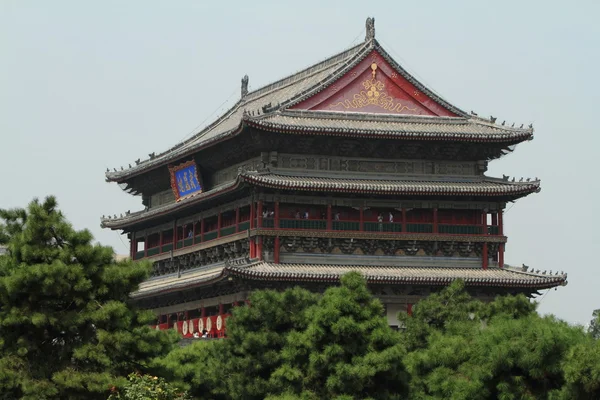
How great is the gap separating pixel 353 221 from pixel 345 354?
62.0ft

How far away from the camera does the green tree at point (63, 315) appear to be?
1435 inches

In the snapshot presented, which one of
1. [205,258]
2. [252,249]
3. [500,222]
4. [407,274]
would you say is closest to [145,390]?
[252,249]

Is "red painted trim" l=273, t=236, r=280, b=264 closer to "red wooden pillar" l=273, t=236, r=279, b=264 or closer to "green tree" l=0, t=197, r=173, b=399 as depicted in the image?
"red wooden pillar" l=273, t=236, r=279, b=264

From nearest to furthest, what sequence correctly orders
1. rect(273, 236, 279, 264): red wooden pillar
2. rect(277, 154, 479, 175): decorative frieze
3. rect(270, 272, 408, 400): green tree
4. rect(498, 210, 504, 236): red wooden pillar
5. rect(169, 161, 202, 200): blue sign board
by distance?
rect(270, 272, 408, 400): green tree
rect(273, 236, 279, 264): red wooden pillar
rect(277, 154, 479, 175): decorative frieze
rect(498, 210, 504, 236): red wooden pillar
rect(169, 161, 202, 200): blue sign board

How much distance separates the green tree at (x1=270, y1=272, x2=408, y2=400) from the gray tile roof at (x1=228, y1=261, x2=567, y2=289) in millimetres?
13102

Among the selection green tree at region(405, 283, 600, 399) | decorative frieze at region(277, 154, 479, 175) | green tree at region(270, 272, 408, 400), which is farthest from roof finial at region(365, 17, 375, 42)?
green tree at region(270, 272, 408, 400)

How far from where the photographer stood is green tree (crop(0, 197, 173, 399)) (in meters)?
36.4

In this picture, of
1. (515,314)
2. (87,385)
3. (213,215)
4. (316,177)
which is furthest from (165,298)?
(87,385)

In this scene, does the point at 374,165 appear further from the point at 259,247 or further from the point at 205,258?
the point at 205,258

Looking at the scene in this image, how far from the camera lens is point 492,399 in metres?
38.2

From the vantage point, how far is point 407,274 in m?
56.3

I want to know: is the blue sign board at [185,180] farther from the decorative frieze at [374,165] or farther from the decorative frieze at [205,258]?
the decorative frieze at [374,165]

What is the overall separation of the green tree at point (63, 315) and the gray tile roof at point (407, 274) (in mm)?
15157

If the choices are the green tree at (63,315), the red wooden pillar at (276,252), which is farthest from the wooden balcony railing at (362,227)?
the green tree at (63,315)
